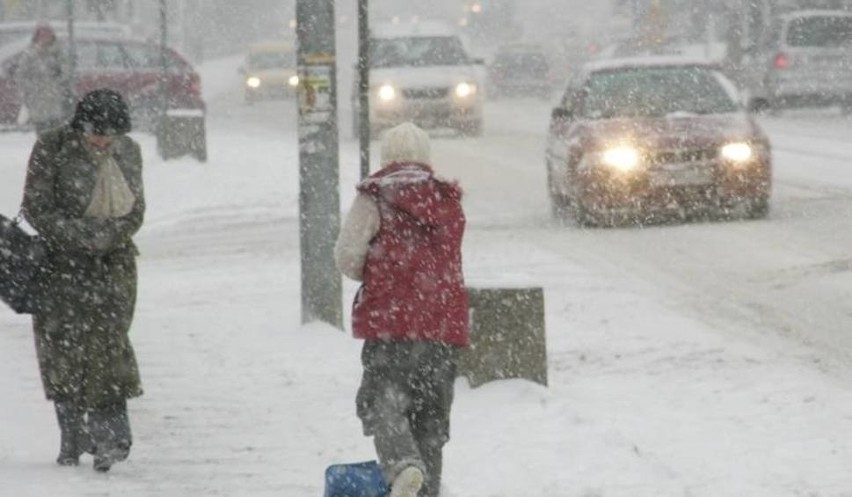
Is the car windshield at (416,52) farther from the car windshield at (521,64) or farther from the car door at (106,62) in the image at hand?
the car windshield at (521,64)

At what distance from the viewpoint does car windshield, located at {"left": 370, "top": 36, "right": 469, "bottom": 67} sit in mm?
33094

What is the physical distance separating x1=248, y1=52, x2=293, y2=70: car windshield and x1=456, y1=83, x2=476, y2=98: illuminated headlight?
21.9 metres

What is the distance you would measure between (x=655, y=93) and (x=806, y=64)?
18.5 meters

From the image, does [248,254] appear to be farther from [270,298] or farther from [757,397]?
[757,397]

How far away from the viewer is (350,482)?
22.0 feet

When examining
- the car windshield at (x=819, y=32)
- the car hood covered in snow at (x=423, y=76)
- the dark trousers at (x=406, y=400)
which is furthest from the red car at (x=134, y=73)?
the dark trousers at (x=406, y=400)

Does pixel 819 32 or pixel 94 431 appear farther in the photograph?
pixel 819 32

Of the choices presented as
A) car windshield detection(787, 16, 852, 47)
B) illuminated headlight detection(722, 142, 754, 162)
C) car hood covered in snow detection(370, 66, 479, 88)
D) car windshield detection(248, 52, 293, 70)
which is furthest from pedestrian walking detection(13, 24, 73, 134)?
car windshield detection(248, 52, 293, 70)

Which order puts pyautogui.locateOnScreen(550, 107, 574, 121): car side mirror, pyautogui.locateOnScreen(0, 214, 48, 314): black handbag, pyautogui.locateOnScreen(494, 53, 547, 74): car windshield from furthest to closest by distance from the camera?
pyautogui.locateOnScreen(494, 53, 547, 74): car windshield < pyautogui.locateOnScreen(550, 107, 574, 121): car side mirror < pyautogui.locateOnScreen(0, 214, 48, 314): black handbag

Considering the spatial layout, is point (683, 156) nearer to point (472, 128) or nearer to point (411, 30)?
point (472, 128)

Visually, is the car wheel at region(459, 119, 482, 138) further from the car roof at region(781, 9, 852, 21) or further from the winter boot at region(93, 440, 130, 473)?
the winter boot at region(93, 440, 130, 473)

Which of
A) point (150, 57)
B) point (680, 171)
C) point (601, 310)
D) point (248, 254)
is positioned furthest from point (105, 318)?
point (150, 57)

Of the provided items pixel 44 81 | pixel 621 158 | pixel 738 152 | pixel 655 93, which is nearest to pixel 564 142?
pixel 621 158

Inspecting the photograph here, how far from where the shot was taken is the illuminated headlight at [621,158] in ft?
59.1
